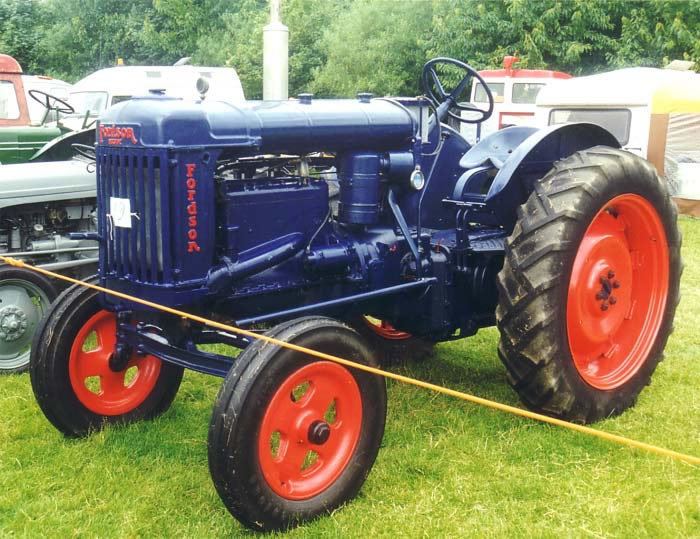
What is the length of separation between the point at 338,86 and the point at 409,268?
18996 millimetres

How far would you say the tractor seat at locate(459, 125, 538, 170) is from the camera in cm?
436

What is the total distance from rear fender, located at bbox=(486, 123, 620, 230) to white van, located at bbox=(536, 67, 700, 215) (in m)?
7.13

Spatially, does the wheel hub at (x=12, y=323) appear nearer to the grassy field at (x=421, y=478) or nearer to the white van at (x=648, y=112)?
the grassy field at (x=421, y=478)

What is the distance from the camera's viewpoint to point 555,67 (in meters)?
19.2

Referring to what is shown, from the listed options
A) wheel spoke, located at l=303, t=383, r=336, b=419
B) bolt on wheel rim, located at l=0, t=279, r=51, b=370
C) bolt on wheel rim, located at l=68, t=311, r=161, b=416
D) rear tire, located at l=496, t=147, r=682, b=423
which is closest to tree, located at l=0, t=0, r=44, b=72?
bolt on wheel rim, located at l=0, t=279, r=51, b=370

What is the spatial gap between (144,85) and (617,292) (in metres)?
10.3

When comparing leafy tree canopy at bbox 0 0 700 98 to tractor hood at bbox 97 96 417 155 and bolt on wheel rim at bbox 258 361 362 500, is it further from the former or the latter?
bolt on wheel rim at bbox 258 361 362 500

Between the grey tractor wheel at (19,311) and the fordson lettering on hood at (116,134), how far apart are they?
1859mm

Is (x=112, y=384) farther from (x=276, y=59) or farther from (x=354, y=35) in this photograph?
(x=354, y=35)

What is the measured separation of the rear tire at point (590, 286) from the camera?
3.60m

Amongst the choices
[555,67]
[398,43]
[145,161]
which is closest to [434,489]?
[145,161]

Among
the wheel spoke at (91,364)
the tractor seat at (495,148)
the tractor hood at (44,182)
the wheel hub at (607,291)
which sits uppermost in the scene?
the tractor seat at (495,148)

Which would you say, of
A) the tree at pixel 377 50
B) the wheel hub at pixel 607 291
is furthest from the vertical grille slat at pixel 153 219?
the tree at pixel 377 50

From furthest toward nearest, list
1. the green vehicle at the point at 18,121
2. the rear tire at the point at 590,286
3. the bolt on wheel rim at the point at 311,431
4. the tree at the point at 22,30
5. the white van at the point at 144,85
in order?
the tree at the point at 22,30
the white van at the point at 144,85
the green vehicle at the point at 18,121
the rear tire at the point at 590,286
the bolt on wheel rim at the point at 311,431
